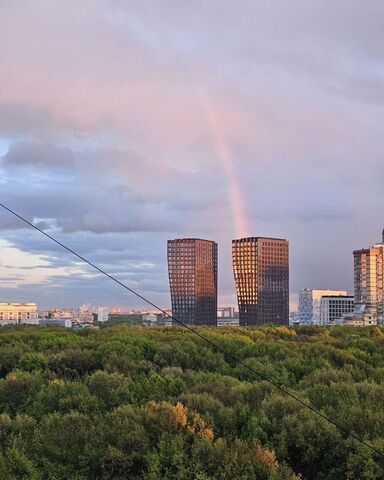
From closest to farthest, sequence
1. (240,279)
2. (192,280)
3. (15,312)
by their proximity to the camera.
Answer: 1. (192,280)
2. (240,279)
3. (15,312)

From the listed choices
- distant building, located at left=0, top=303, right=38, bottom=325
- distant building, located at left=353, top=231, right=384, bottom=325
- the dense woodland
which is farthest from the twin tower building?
the dense woodland

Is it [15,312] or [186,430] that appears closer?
[186,430]

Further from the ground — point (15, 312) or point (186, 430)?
point (186, 430)

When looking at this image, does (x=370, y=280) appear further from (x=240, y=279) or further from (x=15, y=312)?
(x=15, y=312)

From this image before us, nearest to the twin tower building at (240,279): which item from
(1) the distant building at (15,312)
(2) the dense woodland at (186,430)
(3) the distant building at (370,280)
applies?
(3) the distant building at (370,280)

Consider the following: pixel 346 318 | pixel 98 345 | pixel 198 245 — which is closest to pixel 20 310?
pixel 198 245

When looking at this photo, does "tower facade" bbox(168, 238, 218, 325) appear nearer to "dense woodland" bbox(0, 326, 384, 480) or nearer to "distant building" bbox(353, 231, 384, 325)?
"distant building" bbox(353, 231, 384, 325)

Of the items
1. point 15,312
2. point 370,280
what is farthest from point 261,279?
point 15,312

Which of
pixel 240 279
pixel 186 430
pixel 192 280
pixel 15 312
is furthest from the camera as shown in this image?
pixel 15 312
